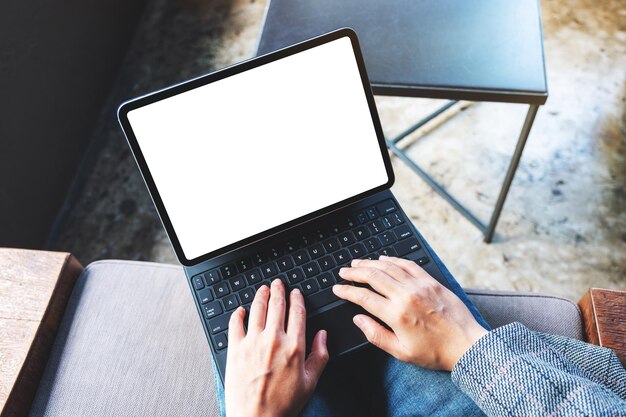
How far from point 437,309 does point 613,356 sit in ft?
0.73

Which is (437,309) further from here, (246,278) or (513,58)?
(513,58)

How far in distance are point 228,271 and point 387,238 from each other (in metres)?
0.24

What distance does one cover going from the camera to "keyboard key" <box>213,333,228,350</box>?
2.36 feet

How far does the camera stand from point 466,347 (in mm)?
652

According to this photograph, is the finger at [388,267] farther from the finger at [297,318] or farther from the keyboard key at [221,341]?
the keyboard key at [221,341]

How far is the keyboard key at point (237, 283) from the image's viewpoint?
751mm

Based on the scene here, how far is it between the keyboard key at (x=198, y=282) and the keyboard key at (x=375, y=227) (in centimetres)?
26

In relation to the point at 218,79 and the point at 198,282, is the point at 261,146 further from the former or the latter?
the point at 198,282

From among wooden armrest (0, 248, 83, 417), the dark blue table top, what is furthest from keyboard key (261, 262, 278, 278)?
the dark blue table top

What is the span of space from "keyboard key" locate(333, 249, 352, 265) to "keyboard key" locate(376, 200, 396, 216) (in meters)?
0.09

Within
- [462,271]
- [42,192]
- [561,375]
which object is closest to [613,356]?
[561,375]

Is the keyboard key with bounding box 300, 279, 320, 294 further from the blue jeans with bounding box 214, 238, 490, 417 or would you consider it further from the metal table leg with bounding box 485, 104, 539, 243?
the metal table leg with bounding box 485, 104, 539, 243

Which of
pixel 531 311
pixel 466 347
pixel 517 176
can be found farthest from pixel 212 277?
pixel 517 176

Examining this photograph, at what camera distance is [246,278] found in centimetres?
76
